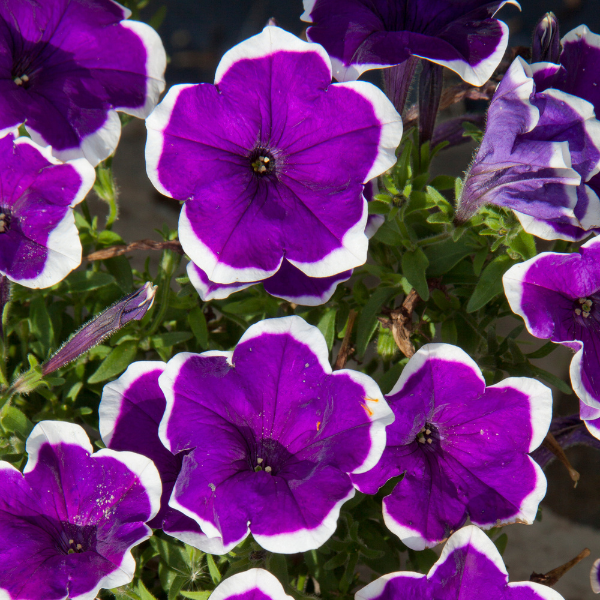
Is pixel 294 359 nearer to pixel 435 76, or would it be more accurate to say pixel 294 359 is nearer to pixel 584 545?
pixel 435 76

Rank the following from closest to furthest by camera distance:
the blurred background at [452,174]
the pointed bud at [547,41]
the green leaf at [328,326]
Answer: the pointed bud at [547,41]
the green leaf at [328,326]
the blurred background at [452,174]

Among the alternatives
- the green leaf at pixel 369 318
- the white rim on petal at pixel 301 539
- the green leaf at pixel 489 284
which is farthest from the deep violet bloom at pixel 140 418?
the green leaf at pixel 489 284

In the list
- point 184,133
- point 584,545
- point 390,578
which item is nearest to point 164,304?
point 184,133

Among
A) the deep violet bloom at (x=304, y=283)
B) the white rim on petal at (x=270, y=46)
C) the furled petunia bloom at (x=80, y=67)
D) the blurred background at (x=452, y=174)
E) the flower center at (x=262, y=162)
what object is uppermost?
the white rim on petal at (x=270, y=46)

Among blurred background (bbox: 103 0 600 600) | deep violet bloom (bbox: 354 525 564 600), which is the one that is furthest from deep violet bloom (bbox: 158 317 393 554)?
blurred background (bbox: 103 0 600 600)

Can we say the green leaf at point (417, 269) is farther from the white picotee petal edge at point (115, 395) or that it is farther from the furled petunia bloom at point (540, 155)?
the white picotee petal edge at point (115, 395)

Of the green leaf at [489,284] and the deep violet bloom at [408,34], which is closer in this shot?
the deep violet bloom at [408,34]

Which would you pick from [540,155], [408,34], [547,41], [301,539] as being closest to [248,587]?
Result: [301,539]

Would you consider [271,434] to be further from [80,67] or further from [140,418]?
[80,67]
